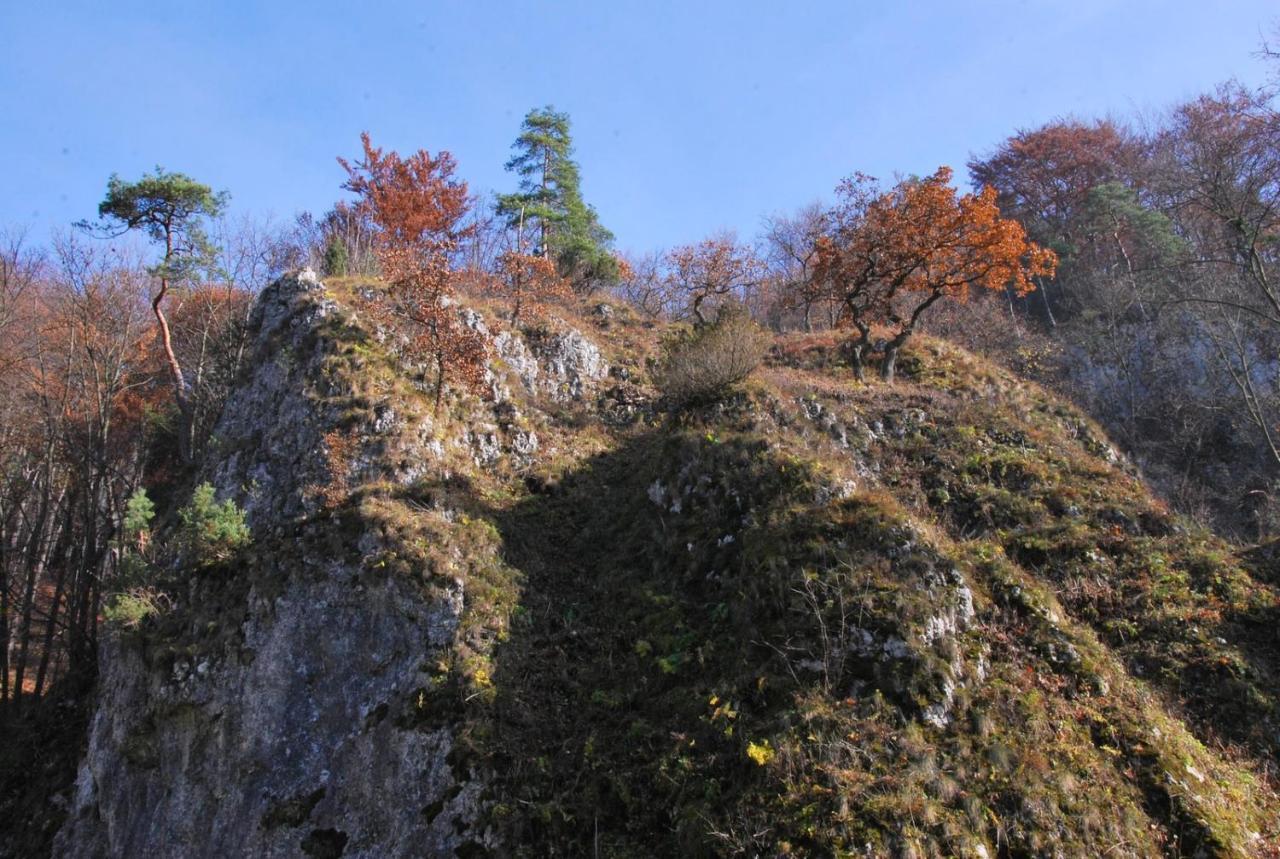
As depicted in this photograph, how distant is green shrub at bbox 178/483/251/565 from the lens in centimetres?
1151

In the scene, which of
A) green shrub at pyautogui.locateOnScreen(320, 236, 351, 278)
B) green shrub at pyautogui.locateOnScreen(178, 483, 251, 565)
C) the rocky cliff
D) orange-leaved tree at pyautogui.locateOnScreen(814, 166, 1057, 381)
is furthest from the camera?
green shrub at pyautogui.locateOnScreen(320, 236, 351, 278)

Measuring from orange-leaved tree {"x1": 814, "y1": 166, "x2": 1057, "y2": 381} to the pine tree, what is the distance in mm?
10811

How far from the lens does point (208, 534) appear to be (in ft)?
37.7

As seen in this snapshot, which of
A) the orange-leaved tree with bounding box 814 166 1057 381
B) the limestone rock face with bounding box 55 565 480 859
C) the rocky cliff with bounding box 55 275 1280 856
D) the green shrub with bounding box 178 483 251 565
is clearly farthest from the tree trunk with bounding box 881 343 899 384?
the green shrub with bounding box 178 483 251 565

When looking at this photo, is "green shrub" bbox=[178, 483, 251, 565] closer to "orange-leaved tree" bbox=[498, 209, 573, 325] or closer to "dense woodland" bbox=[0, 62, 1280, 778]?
"dense woodland" bbox=[0, 62, 1280, 778]

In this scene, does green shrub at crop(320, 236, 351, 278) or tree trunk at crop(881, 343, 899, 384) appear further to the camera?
green shrub at crop(320, 236, 351, 278)

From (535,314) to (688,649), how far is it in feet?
42.1

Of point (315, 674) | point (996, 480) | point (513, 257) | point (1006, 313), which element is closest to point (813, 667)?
point (996, 480)

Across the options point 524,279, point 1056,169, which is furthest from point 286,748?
point 1056,169

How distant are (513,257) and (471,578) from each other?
11278mm

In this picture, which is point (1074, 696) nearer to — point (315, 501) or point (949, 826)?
point (949, 826)

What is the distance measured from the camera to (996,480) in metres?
12.3

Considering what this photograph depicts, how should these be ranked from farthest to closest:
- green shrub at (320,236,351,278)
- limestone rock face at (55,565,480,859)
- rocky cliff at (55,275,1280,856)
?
green shrub at (320,236,351,278) < limestone rock face at (55,565,480,859) < rocky cliff at (55,275,1280,856)

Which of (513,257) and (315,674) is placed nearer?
(315,674)
